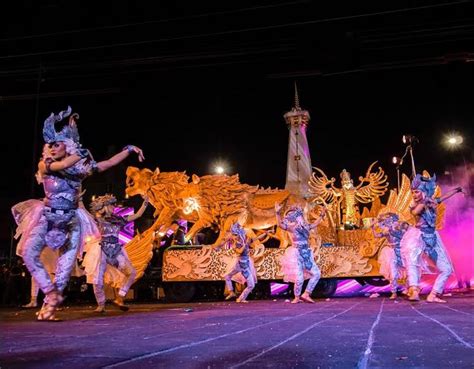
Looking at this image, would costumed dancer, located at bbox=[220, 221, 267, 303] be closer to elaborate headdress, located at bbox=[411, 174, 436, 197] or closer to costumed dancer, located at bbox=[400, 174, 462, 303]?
costumed dancer, located at bbox=[400, 174, 462, 303]

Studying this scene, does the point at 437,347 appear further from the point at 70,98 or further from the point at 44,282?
the point at 70,98

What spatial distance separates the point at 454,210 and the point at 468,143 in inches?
198

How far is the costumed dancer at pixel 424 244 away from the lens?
7.52m

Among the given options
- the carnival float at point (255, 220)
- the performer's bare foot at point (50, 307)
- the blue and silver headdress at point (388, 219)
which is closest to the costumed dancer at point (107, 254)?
the performer's bare foot at point (50, 307)

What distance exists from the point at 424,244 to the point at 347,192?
5.18 metres

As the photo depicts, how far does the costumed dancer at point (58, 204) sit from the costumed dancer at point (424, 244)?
506cm

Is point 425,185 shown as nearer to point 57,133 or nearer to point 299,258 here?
point 299,258

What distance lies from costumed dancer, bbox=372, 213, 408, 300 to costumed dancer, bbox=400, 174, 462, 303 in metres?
2.25

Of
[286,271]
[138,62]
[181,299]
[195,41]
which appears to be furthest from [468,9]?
[181,299]

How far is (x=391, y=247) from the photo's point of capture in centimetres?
1018

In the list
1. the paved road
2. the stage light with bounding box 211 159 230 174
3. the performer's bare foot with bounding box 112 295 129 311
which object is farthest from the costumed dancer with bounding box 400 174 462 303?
the stage light with bounding box 211 159 230 174

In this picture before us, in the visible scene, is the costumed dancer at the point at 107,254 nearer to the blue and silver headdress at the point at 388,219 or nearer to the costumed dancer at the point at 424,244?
the costumed dancer at the point at 424,244

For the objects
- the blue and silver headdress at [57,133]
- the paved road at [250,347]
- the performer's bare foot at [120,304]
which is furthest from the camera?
the performer's bare foot at [120,304]

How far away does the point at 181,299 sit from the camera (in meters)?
11.8
